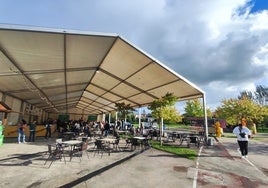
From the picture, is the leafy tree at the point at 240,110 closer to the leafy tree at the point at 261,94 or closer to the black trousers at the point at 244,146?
the black trousers at the point at 244,146

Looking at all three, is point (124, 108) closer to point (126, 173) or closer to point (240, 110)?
point (126, 173)

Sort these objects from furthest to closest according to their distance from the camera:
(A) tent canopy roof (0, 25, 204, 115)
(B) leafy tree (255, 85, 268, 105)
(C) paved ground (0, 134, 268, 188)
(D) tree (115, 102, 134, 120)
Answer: (B) leafy tree (255, 85, 268, 105) → (D) tree (115, 102, 134, 120) → (A) tent canopy roof (0, 25, 204, 115) → (C) paved ground (0, 134, 268, 188)

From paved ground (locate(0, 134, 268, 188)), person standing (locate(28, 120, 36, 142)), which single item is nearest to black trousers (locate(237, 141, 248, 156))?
paved ground (locate(0, 134, 268, 188))

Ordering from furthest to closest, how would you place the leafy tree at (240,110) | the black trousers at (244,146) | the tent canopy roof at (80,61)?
the leafy tree at (240,110), the black trousers at (244,146), the tent canopy roof at (80,61)

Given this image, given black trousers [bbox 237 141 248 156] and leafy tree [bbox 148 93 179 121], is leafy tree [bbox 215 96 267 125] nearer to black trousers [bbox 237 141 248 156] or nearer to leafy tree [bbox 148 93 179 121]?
leafy tree [bbox 148 93 179 121]

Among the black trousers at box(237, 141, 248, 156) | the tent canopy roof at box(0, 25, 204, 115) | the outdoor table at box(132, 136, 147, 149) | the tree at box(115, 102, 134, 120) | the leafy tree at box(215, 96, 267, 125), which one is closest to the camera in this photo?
the tent canopy roof at box(0, 25, 204, 115)

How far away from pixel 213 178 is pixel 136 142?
5354mm

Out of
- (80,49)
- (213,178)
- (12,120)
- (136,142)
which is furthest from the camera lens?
(12,120)

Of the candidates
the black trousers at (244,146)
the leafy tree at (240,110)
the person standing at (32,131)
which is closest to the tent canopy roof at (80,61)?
the person standing at (32,131)

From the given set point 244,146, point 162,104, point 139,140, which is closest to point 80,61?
point 139,140

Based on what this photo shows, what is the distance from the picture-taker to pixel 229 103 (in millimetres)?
32156

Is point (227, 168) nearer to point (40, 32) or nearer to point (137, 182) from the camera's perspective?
point (137, 182)

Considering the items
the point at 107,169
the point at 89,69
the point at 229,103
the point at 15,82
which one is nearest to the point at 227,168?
the point at 107,169

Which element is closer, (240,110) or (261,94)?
(240,110)
